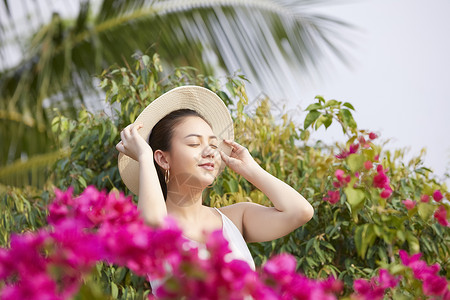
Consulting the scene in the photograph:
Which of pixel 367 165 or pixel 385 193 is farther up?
pixel 367 165

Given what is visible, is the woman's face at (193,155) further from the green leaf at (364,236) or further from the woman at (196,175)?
the green leaf at (364,236)

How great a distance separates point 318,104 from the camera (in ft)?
8.92

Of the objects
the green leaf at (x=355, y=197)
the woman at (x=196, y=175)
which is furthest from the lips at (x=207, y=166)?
the green leaf at (x=355, y=197)

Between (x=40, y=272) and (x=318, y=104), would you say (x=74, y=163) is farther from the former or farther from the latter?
(x=40, y=272)

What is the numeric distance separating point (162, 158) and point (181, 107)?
30 cm

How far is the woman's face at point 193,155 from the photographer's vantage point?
2020mm

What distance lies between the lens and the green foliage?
267 cm

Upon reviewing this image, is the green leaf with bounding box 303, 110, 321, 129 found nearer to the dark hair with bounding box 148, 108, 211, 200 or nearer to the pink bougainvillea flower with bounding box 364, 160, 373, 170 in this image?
the pink bougainvillea flower with bounding box 364, 160, 373, 170

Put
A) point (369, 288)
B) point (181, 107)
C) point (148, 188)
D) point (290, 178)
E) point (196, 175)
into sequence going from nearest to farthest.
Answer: point (369, 288), point (148, 188), point (196, 175), point (181, 107), point (290, 178)

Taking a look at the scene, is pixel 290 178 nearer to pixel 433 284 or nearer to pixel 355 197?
pixel 355 197

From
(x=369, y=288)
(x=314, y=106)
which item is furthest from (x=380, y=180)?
(x=369, y=288)

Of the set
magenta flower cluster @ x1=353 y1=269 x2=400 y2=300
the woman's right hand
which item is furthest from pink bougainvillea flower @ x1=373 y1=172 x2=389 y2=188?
the woman's right hand

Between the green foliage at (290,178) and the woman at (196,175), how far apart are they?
0.44 meters

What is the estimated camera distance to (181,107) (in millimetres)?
2357
